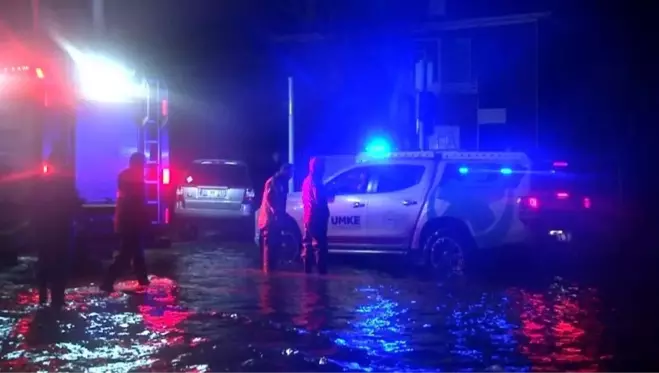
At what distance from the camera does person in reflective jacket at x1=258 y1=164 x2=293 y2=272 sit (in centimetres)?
1581

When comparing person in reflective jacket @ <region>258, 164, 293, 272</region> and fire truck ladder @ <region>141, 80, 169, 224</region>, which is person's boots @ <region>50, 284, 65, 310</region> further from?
person in reflective jacket @ <region>258, 164, 293, 272</region>

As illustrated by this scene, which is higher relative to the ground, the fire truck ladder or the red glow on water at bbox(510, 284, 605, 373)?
the fire truck ladder

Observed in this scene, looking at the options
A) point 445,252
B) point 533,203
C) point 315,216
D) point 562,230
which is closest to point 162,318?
point 315,216

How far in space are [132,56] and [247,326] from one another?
6.07 m

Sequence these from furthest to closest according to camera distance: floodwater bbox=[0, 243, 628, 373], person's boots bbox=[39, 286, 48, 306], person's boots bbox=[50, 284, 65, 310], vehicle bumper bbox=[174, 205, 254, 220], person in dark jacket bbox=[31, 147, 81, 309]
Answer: vehicle bumper bbox=[174, 205, 254, 220], person's boots bbox=[39, 286, 48, 306], person's boots bbox=[50, 284, 65, 310], person in dark jacket bbox=[31, 147, 81, 309], floodwater bbox=[0, 243, 628, 373]

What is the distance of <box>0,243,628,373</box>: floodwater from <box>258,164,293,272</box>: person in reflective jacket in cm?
38

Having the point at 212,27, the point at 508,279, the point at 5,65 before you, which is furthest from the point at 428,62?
the point at 5,65

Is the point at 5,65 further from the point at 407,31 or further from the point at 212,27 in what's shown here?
the point at 212,27

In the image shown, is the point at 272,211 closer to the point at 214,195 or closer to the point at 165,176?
the point at 165,176

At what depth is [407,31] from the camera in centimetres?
2881

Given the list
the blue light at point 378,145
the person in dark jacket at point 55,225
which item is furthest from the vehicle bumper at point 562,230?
the person in dark jacket at point 55,225

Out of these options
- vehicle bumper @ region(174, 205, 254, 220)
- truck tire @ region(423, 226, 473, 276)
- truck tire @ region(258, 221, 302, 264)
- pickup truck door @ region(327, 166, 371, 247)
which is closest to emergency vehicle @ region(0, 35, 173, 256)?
truck tire @ region(258, 221, 302, 264)

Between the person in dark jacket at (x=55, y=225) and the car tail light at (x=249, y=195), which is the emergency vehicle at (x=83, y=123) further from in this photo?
the car tail light at (x=249, y=195)

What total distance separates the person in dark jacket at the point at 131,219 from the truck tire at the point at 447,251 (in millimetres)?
4172
